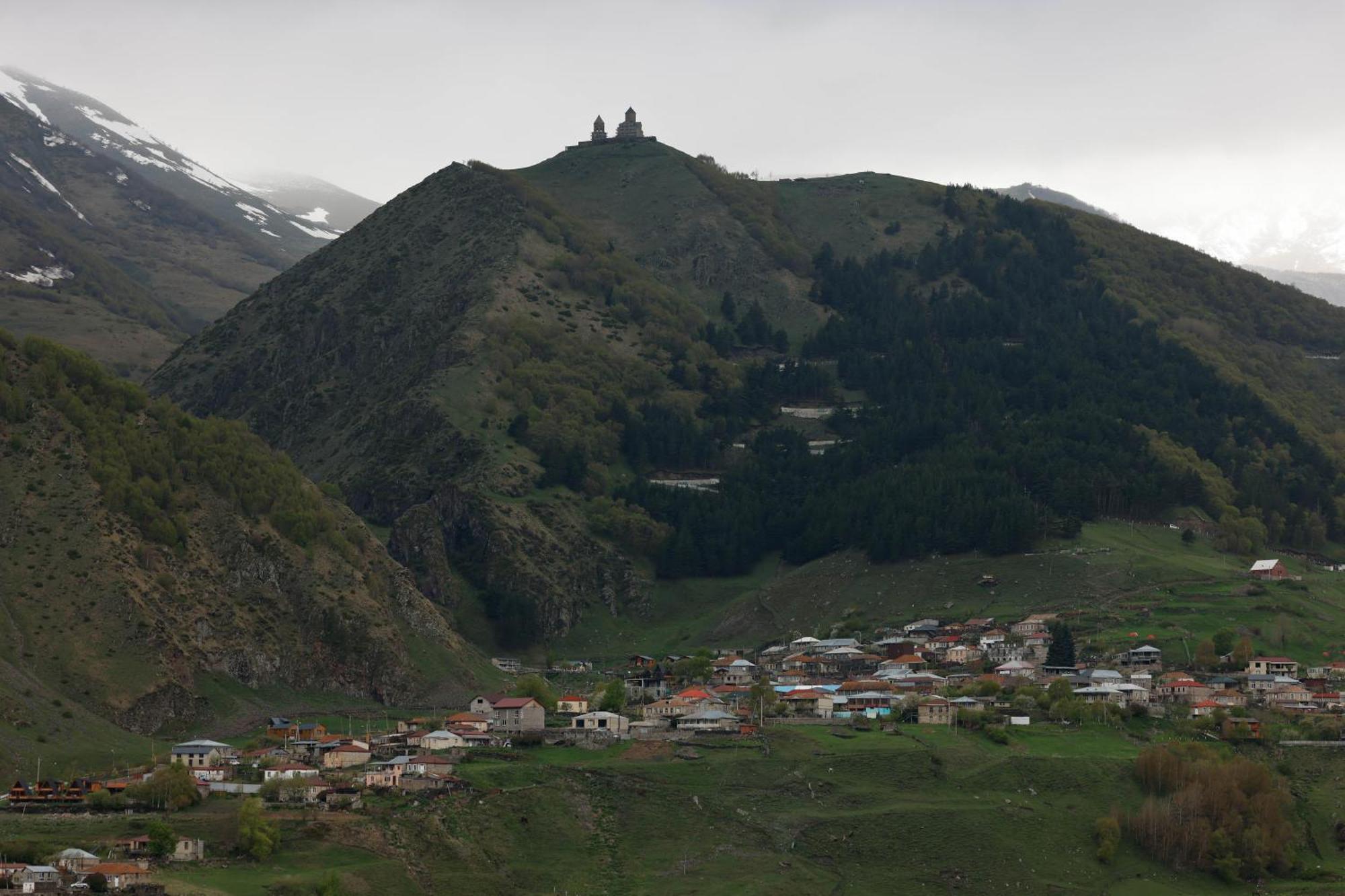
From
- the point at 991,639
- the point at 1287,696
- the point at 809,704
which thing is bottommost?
the point at 809,704

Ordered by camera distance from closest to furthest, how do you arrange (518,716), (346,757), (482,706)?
(346,757) < (518,716) < (482,706)

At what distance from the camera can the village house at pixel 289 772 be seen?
110 metres

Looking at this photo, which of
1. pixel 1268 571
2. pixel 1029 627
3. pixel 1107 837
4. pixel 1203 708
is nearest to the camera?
pixel 1107 837

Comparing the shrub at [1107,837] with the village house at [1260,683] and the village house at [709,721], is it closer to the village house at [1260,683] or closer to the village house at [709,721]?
the village house at [709,721]

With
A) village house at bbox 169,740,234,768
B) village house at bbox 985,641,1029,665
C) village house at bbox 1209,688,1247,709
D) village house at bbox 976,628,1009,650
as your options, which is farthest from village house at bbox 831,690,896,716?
village house at bbox 169,740,234,768

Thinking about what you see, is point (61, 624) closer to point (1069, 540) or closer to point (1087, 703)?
point (1087, 703)

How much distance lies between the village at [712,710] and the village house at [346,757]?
0.40 ft

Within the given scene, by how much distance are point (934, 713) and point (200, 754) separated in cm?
4564

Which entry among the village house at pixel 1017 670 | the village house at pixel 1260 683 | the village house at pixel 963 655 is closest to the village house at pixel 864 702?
the village house at pixel 1017 670

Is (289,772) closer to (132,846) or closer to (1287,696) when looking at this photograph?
(132,846)

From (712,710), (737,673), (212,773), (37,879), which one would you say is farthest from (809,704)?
(37,879)

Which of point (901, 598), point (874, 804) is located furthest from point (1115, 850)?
point (901, 598)

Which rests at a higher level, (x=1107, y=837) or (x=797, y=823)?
(x=1107, y=837)

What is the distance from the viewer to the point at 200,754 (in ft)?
381
